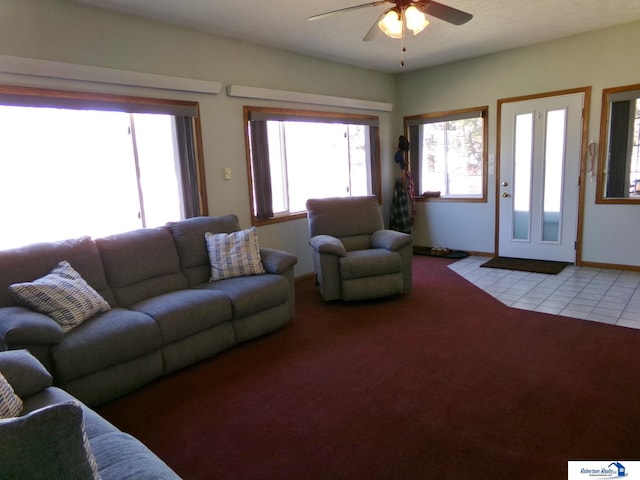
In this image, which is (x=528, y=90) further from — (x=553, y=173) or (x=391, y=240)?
(x=391, y=240)

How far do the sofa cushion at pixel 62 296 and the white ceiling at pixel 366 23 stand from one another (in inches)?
80.3

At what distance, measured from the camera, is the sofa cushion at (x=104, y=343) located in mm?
2238

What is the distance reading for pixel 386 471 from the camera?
71.7 inches

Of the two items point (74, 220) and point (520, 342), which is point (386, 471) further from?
point (74, 220)

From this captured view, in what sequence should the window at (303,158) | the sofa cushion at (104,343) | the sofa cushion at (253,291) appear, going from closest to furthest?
the sofa cushion at (104,343) < the sofa cushion at (253,291) < the window at (303,158)

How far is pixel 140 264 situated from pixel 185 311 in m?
0.65

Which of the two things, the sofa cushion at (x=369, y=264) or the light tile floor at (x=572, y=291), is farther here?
the sofa cushion at (x=369, y=264)

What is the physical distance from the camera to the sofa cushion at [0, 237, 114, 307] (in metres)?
2.53

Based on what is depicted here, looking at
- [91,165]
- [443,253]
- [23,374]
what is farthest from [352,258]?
[23,374]

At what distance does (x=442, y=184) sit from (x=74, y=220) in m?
4.61

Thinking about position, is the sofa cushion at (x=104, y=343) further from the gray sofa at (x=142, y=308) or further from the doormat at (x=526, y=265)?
the doormat at (x=526, y=265)

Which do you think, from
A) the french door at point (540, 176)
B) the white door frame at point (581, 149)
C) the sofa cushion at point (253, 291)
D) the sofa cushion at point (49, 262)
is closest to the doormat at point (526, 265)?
the french door at point (540, 176)

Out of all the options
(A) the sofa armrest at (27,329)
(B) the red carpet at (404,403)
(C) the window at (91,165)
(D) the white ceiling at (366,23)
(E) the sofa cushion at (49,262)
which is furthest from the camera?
(D) the white ceiling at (366,23)

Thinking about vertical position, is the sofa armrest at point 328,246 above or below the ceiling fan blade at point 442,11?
below
